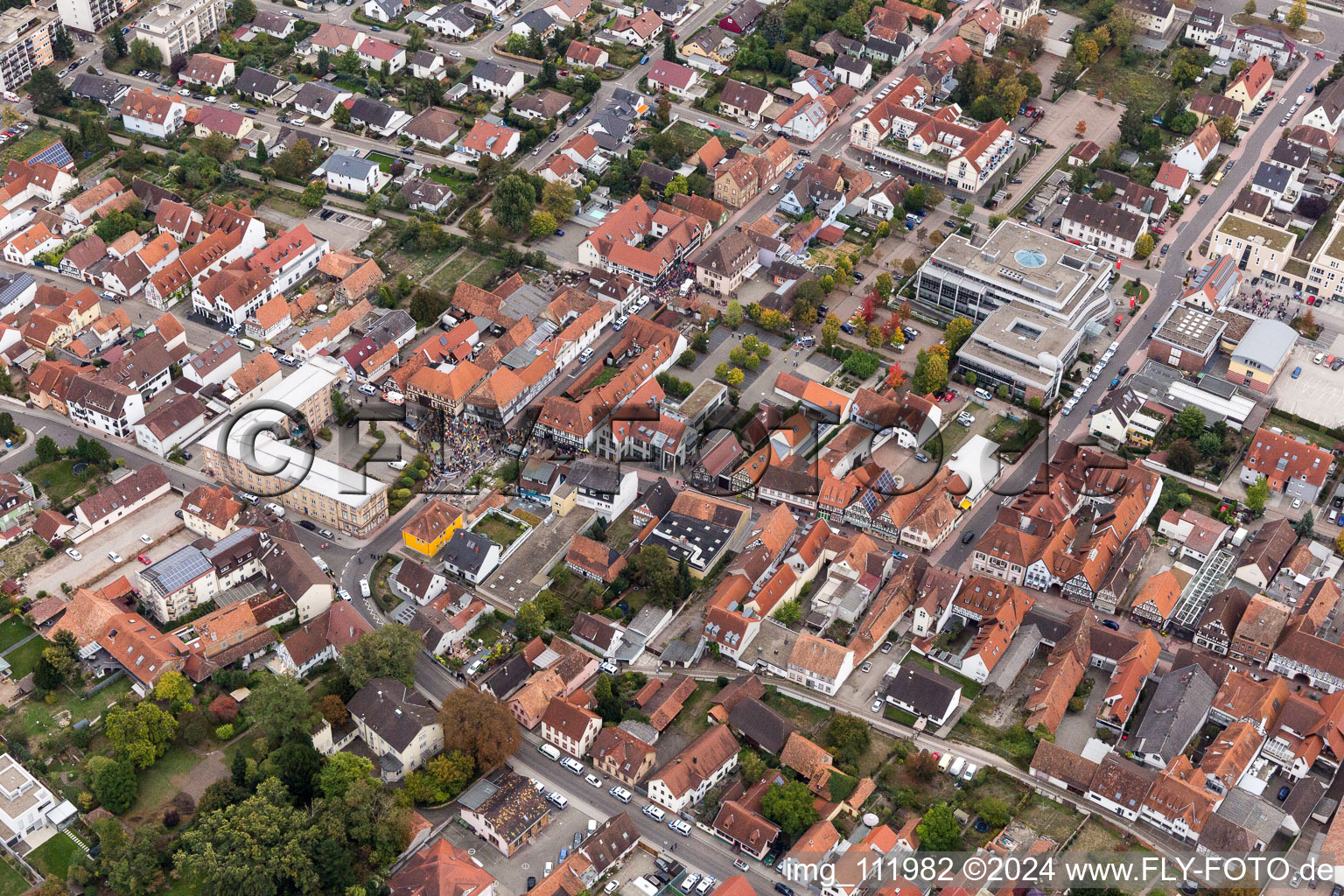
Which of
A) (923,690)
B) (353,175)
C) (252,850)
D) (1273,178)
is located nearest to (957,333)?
(923,690)

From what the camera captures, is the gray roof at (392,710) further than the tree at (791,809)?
Yes

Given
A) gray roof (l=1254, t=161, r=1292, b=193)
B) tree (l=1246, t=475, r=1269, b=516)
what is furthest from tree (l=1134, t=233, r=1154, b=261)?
tree (l=1246, t=475, r=1269, b=516)

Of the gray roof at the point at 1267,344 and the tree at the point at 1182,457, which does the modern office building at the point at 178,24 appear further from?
the gray roof at the point at 1267,344

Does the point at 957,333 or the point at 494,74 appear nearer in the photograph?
the point at 957,333

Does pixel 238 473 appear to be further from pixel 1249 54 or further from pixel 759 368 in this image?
pixel 1249 54

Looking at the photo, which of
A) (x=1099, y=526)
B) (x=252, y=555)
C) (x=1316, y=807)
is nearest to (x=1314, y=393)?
(x=1099, y=526)

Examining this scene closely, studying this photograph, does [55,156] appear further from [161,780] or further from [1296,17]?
[1296,17]

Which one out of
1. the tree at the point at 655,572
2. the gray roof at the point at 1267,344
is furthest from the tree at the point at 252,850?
the gray roof at the point at 1267,344
